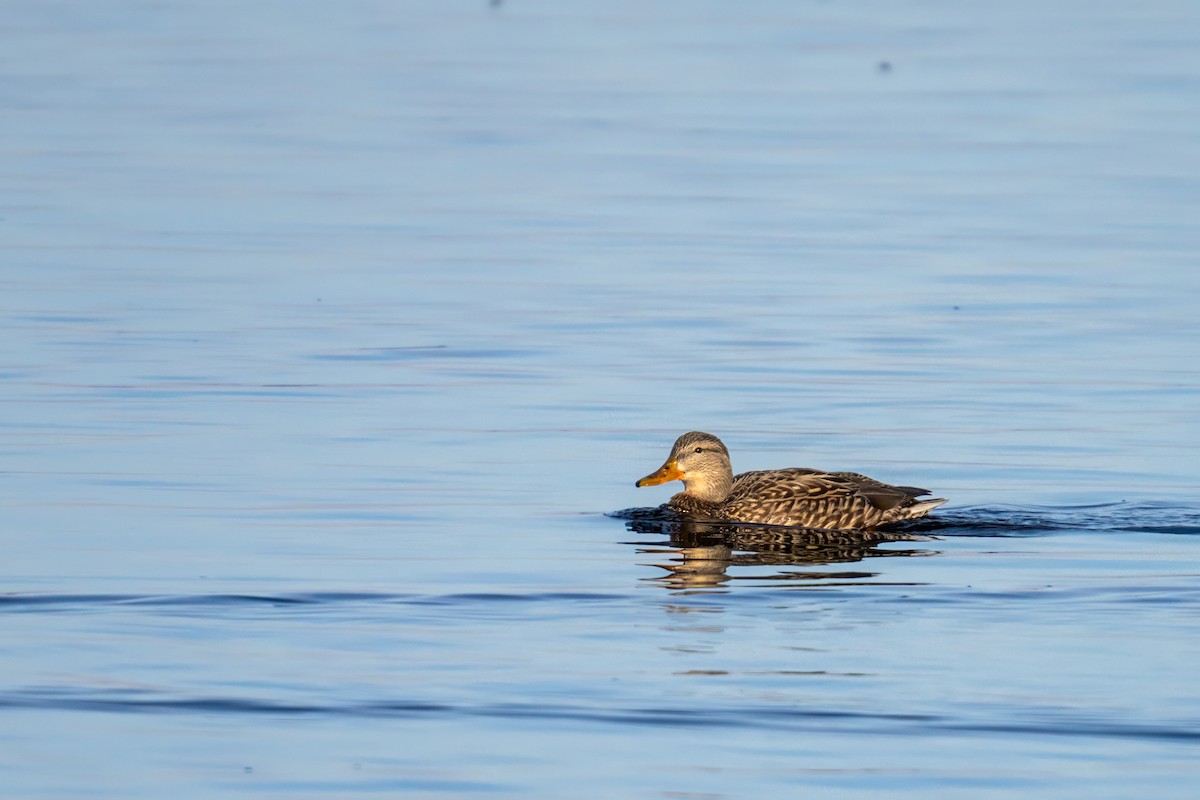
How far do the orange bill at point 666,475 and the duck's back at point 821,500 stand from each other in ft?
1.22

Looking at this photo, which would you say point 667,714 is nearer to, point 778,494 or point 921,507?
point 921,507

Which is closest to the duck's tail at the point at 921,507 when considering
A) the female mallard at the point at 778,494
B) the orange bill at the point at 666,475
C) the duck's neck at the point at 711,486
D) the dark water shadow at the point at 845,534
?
the female mallard at the point at 778,494

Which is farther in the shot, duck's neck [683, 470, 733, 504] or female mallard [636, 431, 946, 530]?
duck's neck [683, 470, 733, 504]

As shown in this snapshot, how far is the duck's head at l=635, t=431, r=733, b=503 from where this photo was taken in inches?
593

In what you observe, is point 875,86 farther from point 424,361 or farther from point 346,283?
point 424,361

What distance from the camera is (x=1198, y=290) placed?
2136 centimetres

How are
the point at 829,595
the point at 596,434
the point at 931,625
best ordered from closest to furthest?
the point at 931,625, the point at 829,595, the point at 596,434

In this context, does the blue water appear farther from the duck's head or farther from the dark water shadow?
the duck's head

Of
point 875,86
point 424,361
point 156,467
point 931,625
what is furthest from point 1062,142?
point 931,625

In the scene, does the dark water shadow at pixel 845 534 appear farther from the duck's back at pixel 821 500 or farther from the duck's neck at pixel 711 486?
the duck's neck at pixel 711 486

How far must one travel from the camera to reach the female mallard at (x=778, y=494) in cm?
1434

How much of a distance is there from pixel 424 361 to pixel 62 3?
30.1 metres

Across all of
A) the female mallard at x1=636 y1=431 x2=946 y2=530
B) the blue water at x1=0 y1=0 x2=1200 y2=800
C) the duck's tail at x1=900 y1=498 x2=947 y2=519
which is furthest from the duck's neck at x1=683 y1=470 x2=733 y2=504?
the duck's tail at x1=900 y1=498 x2=947 y2=519

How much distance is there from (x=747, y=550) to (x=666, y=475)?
3.64ft
